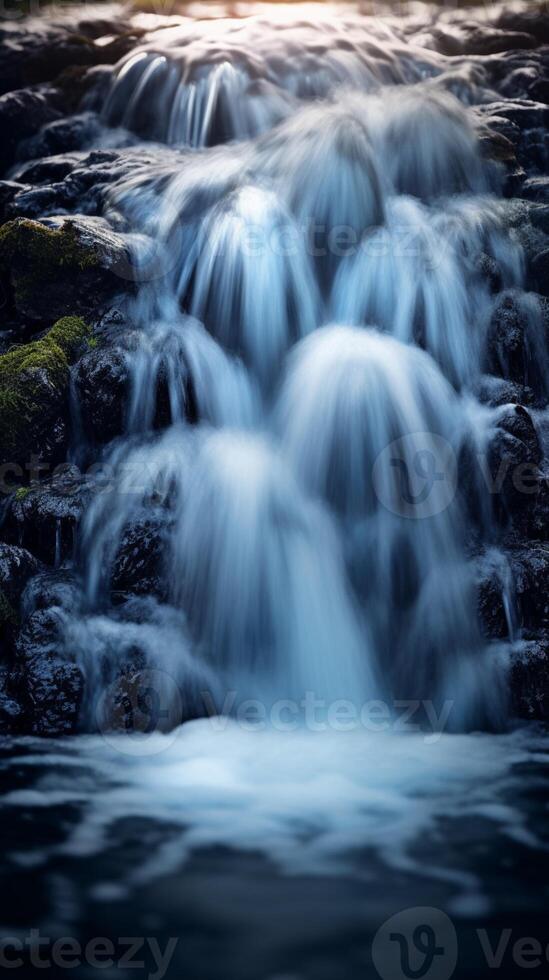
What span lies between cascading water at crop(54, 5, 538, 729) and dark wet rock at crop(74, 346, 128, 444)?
9 cm

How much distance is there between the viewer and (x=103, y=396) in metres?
6.24

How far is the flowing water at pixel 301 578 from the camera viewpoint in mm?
3393

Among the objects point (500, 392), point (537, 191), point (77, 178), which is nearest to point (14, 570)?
point (500, 392)

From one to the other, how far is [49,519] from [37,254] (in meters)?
2.44

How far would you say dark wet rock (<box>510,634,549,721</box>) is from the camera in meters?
4.98

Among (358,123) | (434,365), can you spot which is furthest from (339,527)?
(358,123)

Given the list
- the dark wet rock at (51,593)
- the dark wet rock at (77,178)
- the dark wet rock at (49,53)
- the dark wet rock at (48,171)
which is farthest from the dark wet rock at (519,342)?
the dark wet rock at (49,53)

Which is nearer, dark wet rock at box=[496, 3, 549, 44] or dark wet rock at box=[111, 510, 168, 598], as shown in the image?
dark wet rock at box=[111, 510, 168, 598]

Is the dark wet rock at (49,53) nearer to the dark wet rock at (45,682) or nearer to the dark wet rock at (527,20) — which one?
the dark wet rock at (527,20)

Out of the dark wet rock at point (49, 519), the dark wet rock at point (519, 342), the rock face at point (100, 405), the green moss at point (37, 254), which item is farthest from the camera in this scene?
the dark wet rock at point (519, 342)

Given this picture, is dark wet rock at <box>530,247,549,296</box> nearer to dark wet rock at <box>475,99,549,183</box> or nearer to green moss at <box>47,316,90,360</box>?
dark wet rock at <box>475,99,549,183</box>

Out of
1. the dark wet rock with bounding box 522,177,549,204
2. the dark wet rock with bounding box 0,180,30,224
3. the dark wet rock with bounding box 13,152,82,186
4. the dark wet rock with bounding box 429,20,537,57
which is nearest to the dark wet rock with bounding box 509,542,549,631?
the dark wet rock with bounding box 522,177,549,204

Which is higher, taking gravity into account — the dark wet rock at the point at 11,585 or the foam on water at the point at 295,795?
the dark wet rock at the point at 11,585

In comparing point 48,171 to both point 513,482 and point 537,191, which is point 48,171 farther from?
point 513,482
